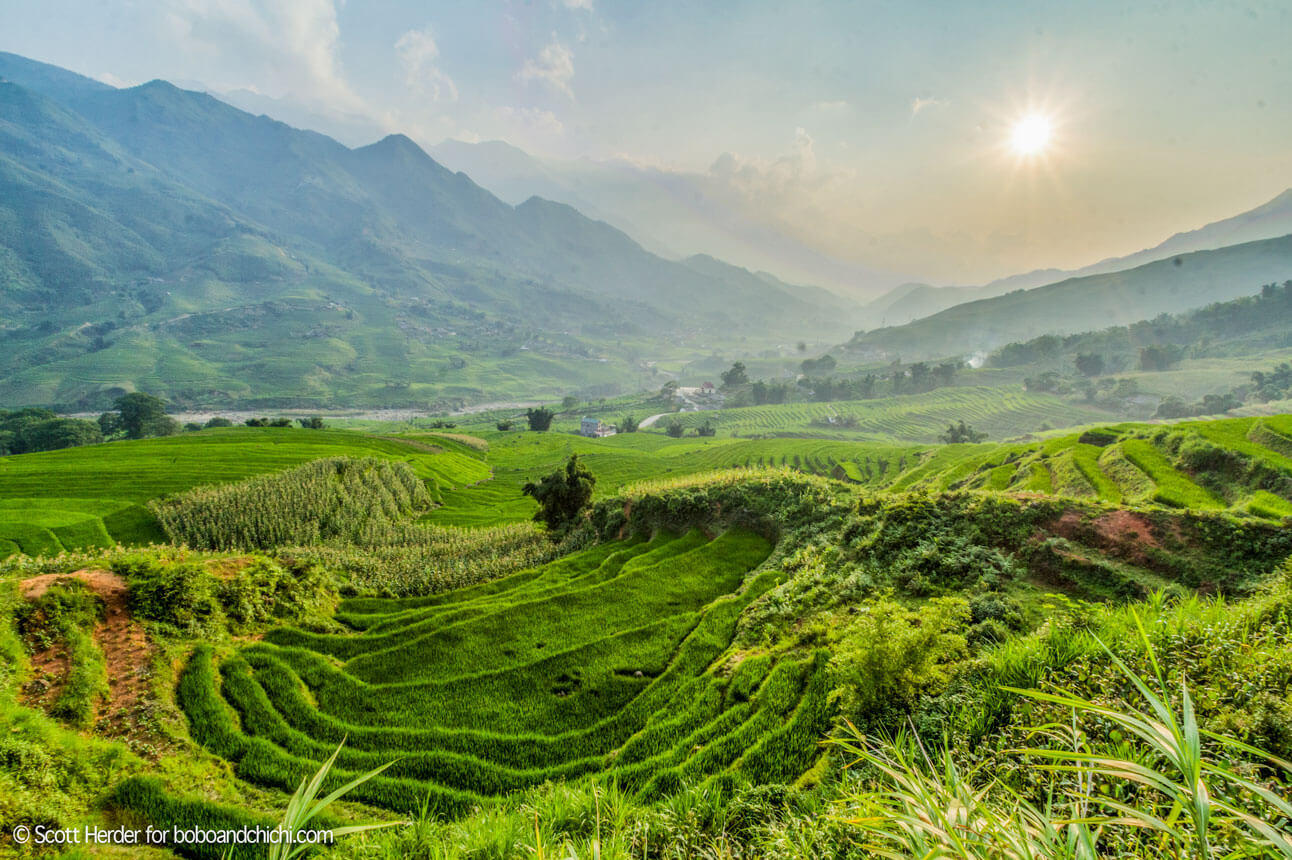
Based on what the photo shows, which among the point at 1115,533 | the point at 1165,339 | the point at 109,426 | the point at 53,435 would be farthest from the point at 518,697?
the point at 1165,339

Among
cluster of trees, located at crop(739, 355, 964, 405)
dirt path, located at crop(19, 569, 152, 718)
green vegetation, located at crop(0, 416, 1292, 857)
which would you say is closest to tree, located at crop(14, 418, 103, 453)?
green vegetation, located at crop(0, 416, 1292, 857)

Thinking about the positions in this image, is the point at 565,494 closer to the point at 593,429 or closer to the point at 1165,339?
the point at 593,429

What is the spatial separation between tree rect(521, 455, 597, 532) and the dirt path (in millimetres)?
16890

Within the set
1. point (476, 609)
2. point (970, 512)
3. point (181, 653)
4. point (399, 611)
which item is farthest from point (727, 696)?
point (181, 653)

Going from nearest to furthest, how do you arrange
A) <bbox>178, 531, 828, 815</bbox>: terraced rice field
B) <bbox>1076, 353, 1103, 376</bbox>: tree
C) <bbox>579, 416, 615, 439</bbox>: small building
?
<bbox>178, 531, 828, 815</bbox>: terraced rice field → <bbox>579, 416, 615, 439</bbox>: small building → <bbox>1076, 353, 1103, 376</bbox>: tree

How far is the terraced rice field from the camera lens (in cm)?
930

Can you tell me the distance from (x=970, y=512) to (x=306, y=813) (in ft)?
58.9

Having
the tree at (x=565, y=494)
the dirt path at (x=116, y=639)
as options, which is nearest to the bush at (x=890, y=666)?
the dirt path at (x=116, y=639)

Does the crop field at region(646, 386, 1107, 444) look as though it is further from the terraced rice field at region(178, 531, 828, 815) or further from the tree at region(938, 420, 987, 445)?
the terraced rice field at region(178, 531, 828, 815)

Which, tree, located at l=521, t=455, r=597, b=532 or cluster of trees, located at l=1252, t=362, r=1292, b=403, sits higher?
tree, located at l=521, t=455, r=597, b=532

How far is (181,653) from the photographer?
1213cm

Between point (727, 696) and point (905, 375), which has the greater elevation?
point (905, 375)

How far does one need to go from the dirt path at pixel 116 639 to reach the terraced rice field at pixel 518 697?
91 centimetres

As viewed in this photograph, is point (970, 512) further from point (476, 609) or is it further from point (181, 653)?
point (181, 653)
